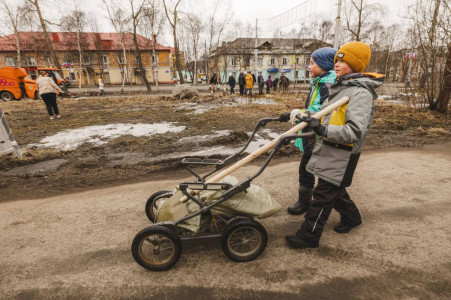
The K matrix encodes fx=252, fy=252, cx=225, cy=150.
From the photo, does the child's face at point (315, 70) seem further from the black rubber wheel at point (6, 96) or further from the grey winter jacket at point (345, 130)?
the black rubber wheel at point (6, 96)

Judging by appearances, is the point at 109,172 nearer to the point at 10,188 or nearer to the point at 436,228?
the point at 10,188

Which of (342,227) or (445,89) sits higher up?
(445,89)

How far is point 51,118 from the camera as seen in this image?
31.7 feet

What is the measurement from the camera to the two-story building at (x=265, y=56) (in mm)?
48000

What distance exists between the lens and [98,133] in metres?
7.36

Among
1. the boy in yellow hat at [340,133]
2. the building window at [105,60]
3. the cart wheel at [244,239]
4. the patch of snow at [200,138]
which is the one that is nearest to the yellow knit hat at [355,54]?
the boy in yellow hat at [340,133]

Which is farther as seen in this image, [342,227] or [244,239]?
[342,227]

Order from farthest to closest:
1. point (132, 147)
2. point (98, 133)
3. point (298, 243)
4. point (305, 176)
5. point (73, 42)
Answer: point (73, 42) → point (98, 133) → point (132, 147) → point (305, 176) → point (298, 243)

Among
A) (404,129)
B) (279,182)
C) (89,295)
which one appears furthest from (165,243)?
(404,129)

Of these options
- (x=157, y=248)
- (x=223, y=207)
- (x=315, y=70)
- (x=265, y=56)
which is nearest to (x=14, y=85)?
(x=157, y=248)

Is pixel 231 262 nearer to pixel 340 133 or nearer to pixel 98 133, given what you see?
pixel 340 133

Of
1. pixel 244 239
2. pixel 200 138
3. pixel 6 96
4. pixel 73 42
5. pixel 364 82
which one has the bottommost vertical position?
pixel 244 239

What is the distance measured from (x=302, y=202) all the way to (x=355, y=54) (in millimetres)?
1700

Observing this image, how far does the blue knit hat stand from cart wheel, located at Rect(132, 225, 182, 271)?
2.17 metres
